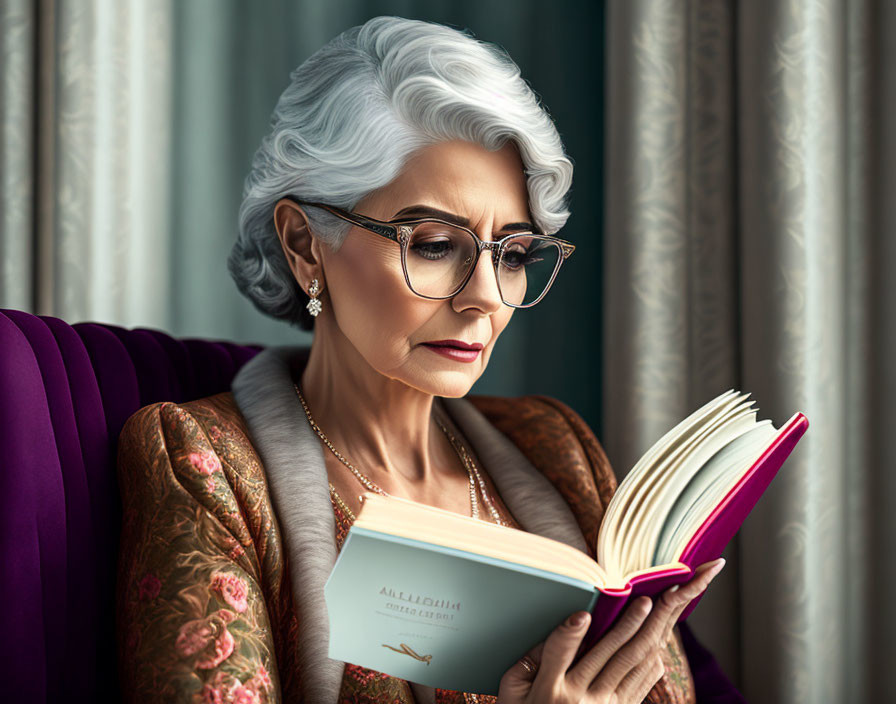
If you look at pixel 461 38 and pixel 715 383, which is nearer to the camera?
pixel 461 38

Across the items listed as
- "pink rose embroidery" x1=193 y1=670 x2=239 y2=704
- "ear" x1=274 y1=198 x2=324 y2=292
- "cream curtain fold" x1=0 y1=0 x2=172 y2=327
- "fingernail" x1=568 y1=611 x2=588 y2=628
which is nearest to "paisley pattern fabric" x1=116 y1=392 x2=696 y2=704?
"pink rose embroidery" x1=193 y1=670 x2=239 y2=704

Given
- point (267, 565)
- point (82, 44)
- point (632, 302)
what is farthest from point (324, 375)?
point (82, 44)

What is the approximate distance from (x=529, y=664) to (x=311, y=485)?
376mm

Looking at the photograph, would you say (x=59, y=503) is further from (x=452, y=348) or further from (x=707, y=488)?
(x=707, y=488)

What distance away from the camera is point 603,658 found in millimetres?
875

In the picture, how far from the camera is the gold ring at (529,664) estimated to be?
88 centimetres

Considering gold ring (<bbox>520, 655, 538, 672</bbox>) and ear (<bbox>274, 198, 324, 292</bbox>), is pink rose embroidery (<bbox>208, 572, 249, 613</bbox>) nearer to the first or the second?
gold ring (<bbox>520, 655, 538, 672</bbox>)

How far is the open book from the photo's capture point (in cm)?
73

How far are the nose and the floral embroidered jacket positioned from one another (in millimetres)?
345

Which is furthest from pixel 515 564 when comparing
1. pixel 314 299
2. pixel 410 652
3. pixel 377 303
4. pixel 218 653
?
pixel 314 299

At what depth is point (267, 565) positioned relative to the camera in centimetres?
102

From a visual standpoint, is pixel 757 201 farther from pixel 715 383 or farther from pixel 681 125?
pixel 715 383

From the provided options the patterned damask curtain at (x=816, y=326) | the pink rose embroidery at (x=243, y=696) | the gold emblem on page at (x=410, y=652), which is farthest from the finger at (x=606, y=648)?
the patterned damask curtain at (x=816, y=326)

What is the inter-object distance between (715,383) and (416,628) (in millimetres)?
1056
